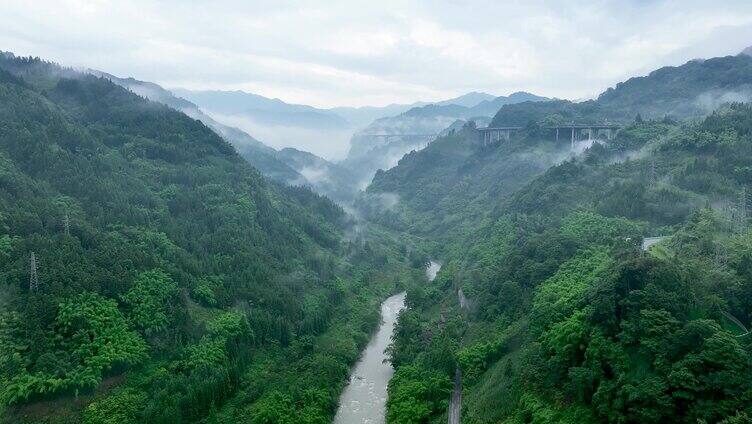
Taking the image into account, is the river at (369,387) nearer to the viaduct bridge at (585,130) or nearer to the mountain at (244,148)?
the viaduct bridge at (585,130)

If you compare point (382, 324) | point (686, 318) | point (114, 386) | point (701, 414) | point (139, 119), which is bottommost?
point (382, 324)

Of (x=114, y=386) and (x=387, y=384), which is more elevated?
(x=114, y=386)

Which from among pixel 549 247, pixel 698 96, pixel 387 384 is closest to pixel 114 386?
pixel 387 384

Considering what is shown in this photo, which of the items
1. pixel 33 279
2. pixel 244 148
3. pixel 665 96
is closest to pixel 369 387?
pixel 33 279

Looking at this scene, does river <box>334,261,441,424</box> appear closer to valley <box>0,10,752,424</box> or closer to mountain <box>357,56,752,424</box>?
valley <box>0,10,752,424</box>

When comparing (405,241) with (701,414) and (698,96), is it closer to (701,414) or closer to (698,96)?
(698,96)

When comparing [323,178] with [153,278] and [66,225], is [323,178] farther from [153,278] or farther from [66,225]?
[66,225]
